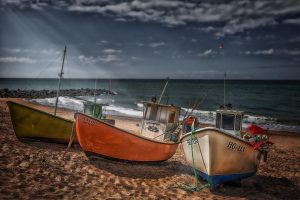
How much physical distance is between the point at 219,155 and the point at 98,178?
13.8 ft

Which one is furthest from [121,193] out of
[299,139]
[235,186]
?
[299,139]

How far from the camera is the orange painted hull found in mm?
9664

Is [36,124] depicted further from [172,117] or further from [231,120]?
[231,120]

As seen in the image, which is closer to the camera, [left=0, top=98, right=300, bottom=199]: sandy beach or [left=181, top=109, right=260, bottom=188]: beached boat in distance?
[left=0, top=98, right=300, bottom=199]: sandy beach

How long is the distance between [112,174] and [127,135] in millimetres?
1610

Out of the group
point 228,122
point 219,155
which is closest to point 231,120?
point 228,122

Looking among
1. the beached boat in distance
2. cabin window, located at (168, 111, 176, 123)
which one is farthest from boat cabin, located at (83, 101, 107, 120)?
the beached boat in distance

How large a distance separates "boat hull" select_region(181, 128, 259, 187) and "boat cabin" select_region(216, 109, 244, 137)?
6.48ft

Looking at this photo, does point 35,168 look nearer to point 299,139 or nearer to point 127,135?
point 127,135

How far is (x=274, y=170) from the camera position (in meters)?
12.6

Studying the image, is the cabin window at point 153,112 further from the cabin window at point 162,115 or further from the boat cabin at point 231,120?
the boat cabin at point 231,120

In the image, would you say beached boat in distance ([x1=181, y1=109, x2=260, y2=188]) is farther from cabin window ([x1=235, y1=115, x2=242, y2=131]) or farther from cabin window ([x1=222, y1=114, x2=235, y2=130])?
cabin window ([x1=222, y1=114, x2=235, y2=130])

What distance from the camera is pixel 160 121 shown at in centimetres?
1255

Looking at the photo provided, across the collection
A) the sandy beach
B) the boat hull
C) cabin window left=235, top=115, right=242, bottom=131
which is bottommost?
the sandy beach
